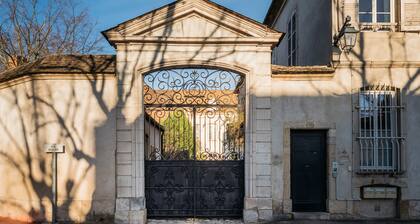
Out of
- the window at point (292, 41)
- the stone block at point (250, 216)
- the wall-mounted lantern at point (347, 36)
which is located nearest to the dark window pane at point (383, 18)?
the wall-mounted lantern at point (347, 36)

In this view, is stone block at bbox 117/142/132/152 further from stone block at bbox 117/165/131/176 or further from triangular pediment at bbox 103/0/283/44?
triangular pediment at bbox 103/0/283/44

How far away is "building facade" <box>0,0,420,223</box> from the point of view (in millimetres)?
10094

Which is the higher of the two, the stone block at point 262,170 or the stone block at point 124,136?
the stone block at point 124,136

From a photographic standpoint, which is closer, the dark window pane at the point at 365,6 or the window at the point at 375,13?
the window at the point at 375,13

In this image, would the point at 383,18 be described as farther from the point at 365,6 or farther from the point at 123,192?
the point at 123,192

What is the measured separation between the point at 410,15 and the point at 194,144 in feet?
20.1

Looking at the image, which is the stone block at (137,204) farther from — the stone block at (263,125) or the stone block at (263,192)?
the stone block at (263,125)

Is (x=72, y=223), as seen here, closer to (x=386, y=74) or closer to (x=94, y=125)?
(x=94, y=125)

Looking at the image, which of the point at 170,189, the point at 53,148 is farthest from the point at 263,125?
the point at 53,148

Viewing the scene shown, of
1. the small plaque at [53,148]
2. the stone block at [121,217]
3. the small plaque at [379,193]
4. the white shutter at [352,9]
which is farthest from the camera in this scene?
the white shutter at [352,9]

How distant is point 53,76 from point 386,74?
7.82m

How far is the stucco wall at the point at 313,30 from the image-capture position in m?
11.5

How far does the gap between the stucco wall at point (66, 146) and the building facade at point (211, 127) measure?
23mm

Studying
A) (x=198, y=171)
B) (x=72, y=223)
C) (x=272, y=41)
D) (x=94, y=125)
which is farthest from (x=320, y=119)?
(x=72, y=223)
